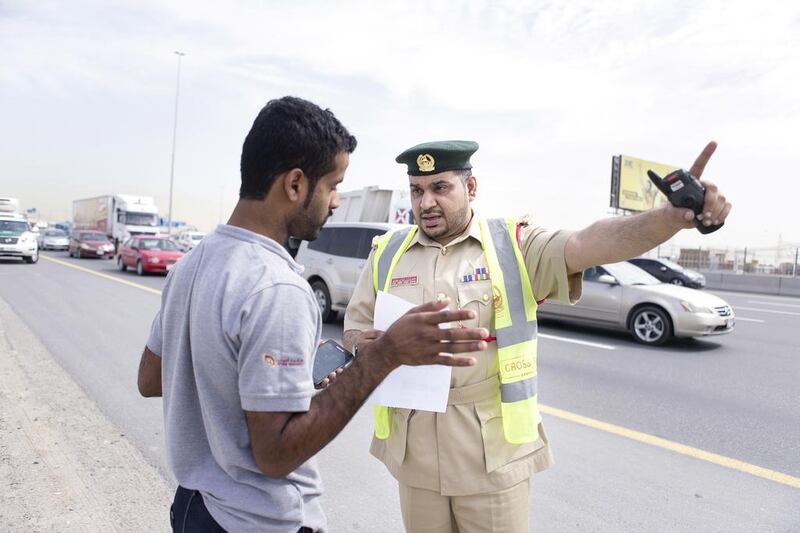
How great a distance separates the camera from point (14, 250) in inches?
843

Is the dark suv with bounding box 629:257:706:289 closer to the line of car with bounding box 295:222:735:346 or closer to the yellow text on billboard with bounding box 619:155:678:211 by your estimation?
the line of car with bounding box 295:222:735:346

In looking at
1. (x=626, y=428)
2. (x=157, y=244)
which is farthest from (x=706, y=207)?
(x=157, y=244)

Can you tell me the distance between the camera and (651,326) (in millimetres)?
9242

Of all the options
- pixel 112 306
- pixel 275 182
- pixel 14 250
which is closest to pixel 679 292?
pixel 275 182

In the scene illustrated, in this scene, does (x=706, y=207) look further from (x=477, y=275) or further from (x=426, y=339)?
(x=426, y=339)

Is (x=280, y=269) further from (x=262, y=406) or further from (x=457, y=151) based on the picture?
(x=457, y=151)

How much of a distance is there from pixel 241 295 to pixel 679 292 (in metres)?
9.59

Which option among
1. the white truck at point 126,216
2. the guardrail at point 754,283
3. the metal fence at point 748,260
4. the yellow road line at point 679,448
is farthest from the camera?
the white truck at point 126,216

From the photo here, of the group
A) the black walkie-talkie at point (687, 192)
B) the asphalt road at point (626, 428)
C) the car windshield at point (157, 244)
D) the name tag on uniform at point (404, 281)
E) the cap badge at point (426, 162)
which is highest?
Answer: the cap badge at point (426, 162)

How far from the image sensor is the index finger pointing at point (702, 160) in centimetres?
166

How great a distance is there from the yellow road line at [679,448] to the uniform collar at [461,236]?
3205 millimetres

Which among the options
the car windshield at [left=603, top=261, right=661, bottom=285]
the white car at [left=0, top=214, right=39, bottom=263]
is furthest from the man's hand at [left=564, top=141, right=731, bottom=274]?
the white car at [left=0, top=214, right=39, bottom=263]

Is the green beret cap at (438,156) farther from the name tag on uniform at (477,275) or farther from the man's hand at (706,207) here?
the man's hand at (706,207)

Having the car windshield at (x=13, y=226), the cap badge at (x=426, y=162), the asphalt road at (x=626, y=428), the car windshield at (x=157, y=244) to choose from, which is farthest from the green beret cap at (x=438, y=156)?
the car windshield at (x=13, y=226)
